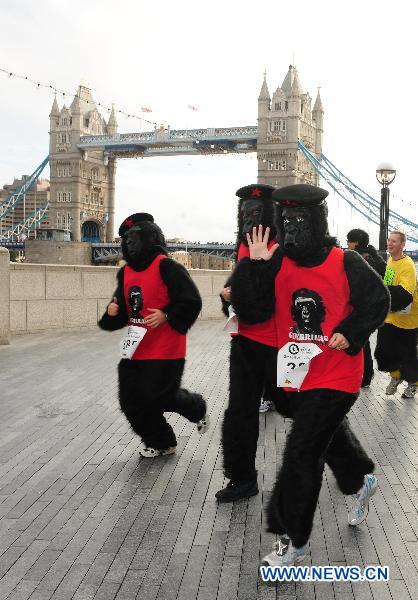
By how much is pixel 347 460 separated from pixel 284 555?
688 mm

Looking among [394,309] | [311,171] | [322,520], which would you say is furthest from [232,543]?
[311,171]

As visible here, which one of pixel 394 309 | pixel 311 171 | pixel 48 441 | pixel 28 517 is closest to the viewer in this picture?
pixel 28 517

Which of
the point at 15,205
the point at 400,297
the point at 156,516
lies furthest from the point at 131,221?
the point at 15,205

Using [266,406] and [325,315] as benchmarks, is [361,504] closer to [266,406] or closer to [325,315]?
[325,315]

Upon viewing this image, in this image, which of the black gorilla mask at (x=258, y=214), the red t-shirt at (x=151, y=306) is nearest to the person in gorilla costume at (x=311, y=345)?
the black gorilla mask at (x=258, y=214)

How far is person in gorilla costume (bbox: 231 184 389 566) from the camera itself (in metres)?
3.30

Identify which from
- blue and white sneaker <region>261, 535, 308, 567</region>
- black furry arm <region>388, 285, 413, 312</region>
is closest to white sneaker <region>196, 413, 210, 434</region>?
blue and white sneaker <region>261, 535, 308, 567</region>

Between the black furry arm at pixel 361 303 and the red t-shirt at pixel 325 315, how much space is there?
0.16 feet

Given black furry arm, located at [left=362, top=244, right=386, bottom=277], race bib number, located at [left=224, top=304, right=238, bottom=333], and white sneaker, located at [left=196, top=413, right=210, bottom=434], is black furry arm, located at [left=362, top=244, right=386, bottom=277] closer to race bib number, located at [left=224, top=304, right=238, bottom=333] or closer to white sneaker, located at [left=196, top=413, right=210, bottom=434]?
white sneaker, located at [left=196, top=413, right=210, bottom=434]

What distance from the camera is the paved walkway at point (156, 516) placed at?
3.15 m

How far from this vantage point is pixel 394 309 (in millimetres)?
7035

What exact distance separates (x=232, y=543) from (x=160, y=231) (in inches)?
89.5

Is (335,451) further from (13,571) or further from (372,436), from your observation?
(372,436)

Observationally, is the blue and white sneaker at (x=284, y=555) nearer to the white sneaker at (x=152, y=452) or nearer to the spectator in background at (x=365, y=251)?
the white sneaker at (x=152, y=452)
